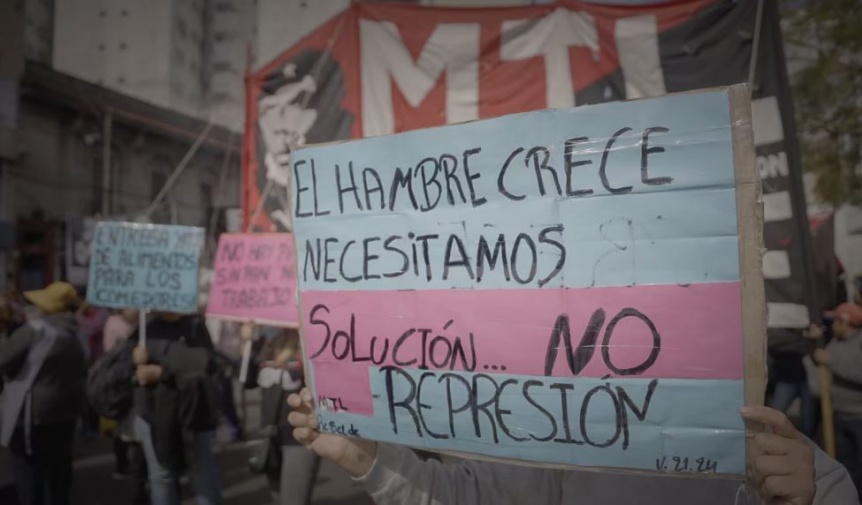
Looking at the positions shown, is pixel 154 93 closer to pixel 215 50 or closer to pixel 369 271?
pixel 215 50

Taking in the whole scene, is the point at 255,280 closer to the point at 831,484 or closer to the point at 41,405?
the point at 41,405

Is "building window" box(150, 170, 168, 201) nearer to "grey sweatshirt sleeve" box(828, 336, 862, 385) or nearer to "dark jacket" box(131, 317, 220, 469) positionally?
"dark jacket" box(131, 317, 220, 469)

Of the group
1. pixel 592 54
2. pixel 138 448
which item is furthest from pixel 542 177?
pixel 138 448

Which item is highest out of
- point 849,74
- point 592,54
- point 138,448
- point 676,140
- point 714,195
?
point 849,74

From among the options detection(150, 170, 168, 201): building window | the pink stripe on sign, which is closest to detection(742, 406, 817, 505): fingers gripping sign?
the pink stripe on sign

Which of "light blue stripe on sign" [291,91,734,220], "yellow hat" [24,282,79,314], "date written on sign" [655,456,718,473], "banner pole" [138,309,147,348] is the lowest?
"date written on sign" [655,456,718,473]

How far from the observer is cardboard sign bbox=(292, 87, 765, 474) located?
150 cm

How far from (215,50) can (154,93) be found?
13.8m

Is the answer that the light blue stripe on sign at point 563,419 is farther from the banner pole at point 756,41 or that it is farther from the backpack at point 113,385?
the backpack at point 113,385

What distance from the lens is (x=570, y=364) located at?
1674mm

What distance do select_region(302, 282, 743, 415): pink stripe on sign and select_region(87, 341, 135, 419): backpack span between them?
8.48ft

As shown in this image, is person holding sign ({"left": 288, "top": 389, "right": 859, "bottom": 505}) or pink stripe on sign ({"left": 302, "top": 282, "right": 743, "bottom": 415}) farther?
pink stripe on sign ({"left": 302, "top": 282, "right": 743, "bottom": 415})

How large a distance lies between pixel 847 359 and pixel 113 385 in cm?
486

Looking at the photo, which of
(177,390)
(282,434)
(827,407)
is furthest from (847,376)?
(177,390)
